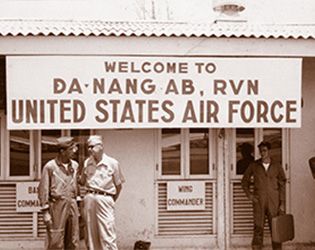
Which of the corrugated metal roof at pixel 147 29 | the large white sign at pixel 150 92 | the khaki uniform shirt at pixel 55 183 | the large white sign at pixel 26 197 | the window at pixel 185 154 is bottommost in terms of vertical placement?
the large white sign at pixel 26 197

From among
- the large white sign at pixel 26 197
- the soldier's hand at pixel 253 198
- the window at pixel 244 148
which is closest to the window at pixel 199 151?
the window at pixel 244 148

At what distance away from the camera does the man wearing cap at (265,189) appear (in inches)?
339

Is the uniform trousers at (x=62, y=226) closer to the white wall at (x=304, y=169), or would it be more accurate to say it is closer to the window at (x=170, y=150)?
the window at (x=170, y=150)

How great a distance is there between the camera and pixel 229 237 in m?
9.16

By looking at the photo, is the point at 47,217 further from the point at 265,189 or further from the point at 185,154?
the point at 265,189

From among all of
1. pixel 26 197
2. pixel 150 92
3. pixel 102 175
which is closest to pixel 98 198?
pixel 102 175

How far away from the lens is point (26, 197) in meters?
9.01

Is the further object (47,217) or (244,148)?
(244,148)

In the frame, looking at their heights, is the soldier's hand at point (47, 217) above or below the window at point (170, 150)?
below

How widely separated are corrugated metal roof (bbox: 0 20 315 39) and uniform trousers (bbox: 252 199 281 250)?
2796 millimetres

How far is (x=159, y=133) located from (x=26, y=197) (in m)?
2.60

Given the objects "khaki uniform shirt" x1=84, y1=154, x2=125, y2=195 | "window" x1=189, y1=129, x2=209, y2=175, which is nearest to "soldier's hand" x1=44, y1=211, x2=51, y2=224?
"khaki uniform shirt" x1=84, y1=154, x2=125, y2=195

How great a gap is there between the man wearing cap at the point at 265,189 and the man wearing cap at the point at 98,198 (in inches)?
101

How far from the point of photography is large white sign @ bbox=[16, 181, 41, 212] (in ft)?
29.5
